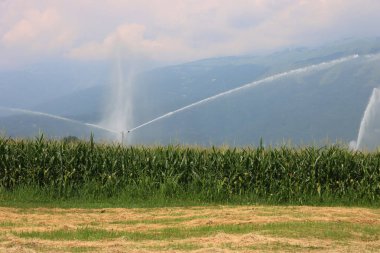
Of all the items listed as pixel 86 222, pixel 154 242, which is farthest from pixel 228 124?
pixel 154 242

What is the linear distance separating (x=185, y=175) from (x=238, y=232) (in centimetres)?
839

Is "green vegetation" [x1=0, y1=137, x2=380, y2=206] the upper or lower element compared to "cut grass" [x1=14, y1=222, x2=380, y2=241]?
upper

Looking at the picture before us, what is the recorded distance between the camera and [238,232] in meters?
11.7

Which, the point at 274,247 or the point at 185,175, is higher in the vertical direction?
the point at 185,175

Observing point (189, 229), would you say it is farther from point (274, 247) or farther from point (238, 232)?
point (274, 247)

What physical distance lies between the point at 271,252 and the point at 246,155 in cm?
1057

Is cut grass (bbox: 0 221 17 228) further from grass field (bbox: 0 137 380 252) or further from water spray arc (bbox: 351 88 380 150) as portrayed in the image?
water spray arc (bbox: 351 88 380 150)

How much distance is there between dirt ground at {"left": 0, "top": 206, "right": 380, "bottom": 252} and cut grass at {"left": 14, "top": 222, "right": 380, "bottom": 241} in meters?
0.02

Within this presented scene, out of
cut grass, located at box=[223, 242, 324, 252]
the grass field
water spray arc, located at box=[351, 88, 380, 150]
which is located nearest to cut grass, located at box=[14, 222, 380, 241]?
cut grass, located at box=[223, 242, 324, 252]

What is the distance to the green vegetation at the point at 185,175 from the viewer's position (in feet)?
62.8

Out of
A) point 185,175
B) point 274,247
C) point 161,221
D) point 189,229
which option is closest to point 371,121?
point 185,175

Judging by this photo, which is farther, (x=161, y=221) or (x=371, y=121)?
(x=371, y=121)

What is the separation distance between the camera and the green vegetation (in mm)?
19156

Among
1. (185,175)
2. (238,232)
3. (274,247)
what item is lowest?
(274,247)
